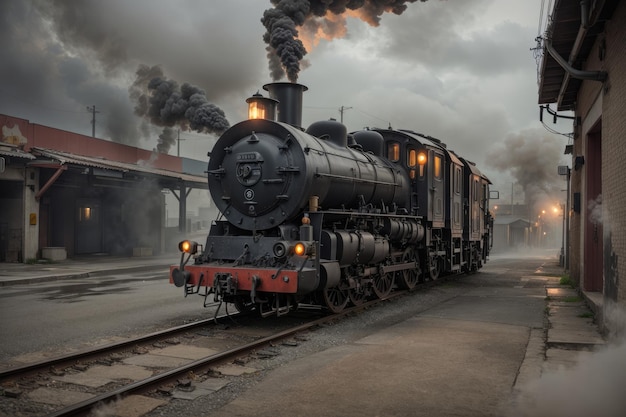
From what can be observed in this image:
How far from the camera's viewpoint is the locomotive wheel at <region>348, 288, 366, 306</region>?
33.0ft

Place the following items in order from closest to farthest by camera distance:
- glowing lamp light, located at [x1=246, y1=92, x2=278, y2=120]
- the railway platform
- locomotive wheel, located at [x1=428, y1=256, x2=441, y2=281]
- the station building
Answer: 1. the railway platform
2. glowing lamp light, located at [x1=246, y1=92, x2=278, y2=120]
3. locomotive wheel, located at [x1=428, y1=256, x2=441, y2=281]
4. the station building

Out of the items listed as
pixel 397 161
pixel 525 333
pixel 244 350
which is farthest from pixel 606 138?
pixel 244 350

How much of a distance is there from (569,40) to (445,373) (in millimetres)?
7077

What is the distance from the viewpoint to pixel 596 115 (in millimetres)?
9516

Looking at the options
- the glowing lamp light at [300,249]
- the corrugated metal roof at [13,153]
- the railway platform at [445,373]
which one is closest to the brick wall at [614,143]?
the railway platform at [445,373]

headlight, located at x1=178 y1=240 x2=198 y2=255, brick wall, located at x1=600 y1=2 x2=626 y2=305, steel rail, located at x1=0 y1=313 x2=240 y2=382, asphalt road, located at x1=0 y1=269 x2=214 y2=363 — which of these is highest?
brick wall, located at x1=600 y1=2 x2=626 y2=305

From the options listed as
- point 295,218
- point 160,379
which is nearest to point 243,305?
point 295,218

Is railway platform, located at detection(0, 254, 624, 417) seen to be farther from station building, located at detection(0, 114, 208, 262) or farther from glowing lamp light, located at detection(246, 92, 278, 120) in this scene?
station building, located at detection(0, 114, 208, 262)

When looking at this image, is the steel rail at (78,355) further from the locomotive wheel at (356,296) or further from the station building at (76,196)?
the station building at (76,196)

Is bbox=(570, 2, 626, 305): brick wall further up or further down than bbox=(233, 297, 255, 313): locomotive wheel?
further up

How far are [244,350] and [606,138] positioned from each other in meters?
6.04

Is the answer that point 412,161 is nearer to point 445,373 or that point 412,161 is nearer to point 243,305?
point 243,305

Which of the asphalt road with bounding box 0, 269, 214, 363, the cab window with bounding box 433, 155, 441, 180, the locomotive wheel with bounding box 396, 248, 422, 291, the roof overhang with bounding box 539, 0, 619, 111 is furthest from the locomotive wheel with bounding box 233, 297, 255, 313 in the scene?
the roof overhang with bounding box 539, 0, 619, 111

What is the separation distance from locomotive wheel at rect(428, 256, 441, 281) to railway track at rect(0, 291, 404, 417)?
555 centimetres
